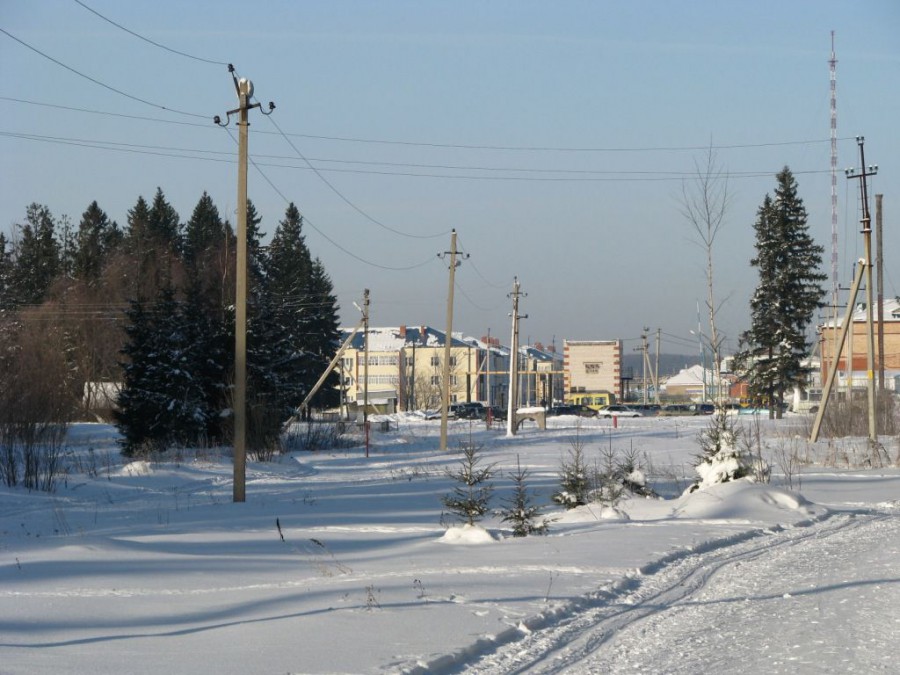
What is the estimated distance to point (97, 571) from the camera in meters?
11.1

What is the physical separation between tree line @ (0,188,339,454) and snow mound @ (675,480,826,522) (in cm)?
1705

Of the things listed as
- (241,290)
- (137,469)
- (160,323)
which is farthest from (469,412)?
(241,290)

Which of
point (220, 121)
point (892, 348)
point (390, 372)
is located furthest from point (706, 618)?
point (390, 372)

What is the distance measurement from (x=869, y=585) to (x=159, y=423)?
28.5 metres

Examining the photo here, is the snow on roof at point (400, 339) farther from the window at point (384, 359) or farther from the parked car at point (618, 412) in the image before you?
the parked car at point (618, 412)

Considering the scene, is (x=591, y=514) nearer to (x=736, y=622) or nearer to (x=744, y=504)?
(x=744, y=504)

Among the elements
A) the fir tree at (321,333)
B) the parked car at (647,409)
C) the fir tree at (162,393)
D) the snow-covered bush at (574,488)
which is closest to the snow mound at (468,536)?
the snow-covered bush at (574,488)

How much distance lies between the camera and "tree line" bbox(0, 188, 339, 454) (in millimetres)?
35375

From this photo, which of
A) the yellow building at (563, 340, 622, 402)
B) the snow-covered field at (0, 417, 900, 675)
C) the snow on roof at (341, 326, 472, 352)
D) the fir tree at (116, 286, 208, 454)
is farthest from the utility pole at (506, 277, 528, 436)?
the snow on roof at (341, 326, 472, 352)

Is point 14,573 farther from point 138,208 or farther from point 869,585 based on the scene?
point 138,208

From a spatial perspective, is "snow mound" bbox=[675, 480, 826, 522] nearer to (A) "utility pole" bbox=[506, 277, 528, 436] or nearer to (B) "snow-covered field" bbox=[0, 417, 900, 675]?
(B) "snow-covered field" bbox=[0, 417, 900, 675]

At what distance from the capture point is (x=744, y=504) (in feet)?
58.4

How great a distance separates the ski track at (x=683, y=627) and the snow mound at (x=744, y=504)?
4.14m

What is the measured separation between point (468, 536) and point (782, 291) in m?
53.0
